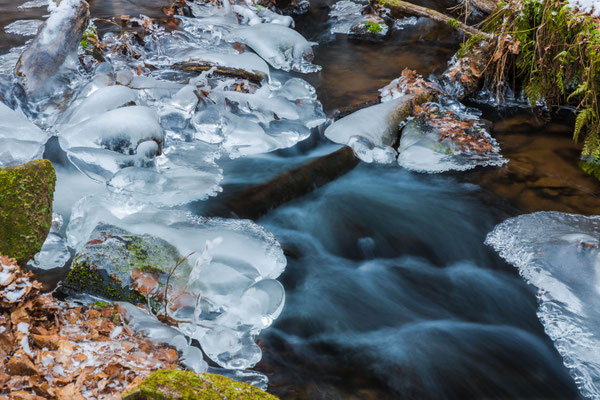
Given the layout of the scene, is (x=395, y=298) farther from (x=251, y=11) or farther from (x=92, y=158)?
(x=251, y=11)

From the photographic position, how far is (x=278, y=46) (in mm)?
7750

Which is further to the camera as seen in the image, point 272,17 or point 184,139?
point 272,17

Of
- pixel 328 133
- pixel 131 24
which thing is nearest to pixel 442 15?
pixel 328 133

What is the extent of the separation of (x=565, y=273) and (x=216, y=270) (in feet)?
9.95

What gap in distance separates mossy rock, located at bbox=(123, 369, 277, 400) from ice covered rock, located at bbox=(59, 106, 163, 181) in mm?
3057

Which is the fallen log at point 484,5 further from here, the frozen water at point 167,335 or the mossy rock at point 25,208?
the frozen water at point 167,335

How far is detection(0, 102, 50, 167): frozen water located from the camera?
190 inches

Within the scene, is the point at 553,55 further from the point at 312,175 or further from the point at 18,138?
the point at 18,138

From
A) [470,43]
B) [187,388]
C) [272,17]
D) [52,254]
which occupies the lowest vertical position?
[52,254]

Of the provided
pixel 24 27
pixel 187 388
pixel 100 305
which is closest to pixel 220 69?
pixel 24 27

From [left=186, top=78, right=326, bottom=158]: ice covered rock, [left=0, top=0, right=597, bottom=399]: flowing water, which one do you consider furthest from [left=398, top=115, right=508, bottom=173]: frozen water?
[left=186, top=78, right=326, bottom=158]: ice covered rock

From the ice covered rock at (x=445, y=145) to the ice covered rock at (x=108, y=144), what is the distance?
10.2 feet

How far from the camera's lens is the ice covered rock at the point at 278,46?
7.77m

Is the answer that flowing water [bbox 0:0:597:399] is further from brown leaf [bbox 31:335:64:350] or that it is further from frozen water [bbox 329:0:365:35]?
frozen water [bbox 329:0:365:35]
